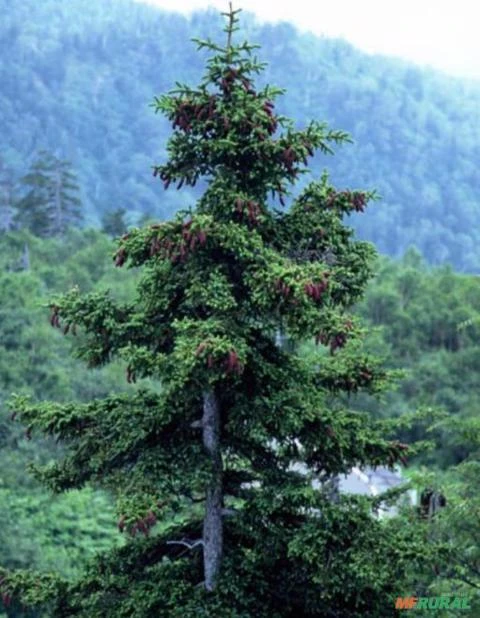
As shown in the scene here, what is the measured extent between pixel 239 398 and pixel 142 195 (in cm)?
12743

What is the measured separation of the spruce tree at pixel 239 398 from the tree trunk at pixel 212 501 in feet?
0.06

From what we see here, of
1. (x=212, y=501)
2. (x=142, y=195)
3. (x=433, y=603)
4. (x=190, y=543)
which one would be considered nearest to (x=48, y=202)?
(x=142, y=195)

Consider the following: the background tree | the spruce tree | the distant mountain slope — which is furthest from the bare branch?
the distant mountain slope

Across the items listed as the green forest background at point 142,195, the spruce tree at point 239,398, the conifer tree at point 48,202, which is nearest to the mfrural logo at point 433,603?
the spruce tree at point 239,398

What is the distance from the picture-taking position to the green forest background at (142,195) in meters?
34.5

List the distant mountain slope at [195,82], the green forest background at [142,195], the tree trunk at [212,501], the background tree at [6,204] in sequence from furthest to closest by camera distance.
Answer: the distant mountain slope at [195,82]
the background tree at [6,204]
the green forest background at [142,195]
the tree trunk at [212,501]

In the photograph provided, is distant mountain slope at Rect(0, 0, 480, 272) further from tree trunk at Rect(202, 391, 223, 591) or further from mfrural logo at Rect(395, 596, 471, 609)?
tree trunk at Rect(202, 391, 223, 591)

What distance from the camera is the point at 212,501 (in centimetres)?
987

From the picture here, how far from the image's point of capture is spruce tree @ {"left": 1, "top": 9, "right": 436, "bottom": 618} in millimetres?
9016

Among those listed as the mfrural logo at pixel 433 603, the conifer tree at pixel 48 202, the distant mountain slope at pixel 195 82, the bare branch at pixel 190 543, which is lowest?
the mfrural logo at pixel 433 603

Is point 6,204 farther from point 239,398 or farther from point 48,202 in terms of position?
point 239,398

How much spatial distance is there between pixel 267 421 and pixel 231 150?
7.85 feet

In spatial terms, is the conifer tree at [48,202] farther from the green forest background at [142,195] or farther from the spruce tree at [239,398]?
the spruce tree at [239,398]

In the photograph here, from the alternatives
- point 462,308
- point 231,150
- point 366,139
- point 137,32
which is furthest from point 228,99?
point 137,32
